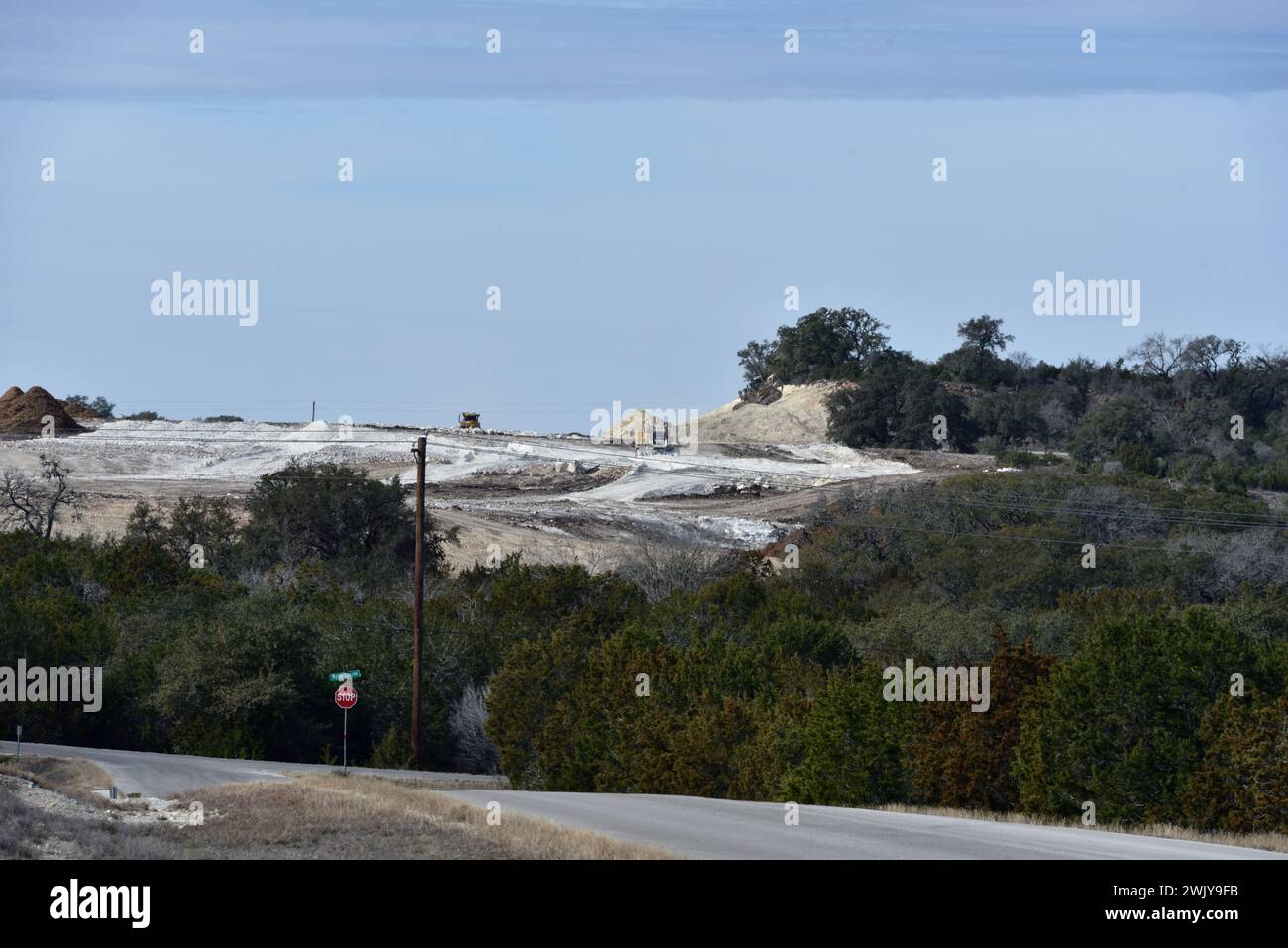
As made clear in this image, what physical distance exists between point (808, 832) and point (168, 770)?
18.0 meters

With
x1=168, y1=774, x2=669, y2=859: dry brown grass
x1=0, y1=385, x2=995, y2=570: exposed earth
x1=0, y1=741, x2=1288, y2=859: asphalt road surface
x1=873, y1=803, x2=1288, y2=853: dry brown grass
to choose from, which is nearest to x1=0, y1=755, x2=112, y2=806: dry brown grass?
x1=0, y1=741, x2=1288, y2=859: asphalt road surface

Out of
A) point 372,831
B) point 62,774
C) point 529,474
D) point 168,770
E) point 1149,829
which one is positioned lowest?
point 168,770

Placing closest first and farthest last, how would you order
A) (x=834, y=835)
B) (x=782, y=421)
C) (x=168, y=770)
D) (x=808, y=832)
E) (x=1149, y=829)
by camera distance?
(x=834, y=835)
(x=808, y=832)
(x=1149, y=829)
(x=168, y=770)
(x=782, y=421)

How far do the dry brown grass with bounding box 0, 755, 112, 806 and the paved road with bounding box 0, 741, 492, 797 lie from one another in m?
0.33

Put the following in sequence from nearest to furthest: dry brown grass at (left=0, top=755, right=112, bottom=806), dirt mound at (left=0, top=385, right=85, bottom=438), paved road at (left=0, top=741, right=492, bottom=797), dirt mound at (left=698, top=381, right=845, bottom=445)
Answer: dry brown grass at (left=0, top=755, right=112, bottom=806)
paved road at (left=0, top=741, right=492, bottom=797)
dirt mound at (left=0, top=385, right=85, bottom=438)
dirt mound at (left=698, top=381, right=845, bottom=445)

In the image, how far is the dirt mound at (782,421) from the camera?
118562mm

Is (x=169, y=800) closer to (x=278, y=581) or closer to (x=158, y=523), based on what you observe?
Result: (x=278, y=581)

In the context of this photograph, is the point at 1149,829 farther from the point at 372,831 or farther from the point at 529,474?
the point at 529,474

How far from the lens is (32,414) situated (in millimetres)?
107750

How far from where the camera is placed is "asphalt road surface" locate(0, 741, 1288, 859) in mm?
17078

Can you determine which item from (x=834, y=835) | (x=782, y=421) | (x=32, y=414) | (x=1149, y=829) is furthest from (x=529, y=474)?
(x=834, y=835)

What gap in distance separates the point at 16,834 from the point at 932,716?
61.5ft

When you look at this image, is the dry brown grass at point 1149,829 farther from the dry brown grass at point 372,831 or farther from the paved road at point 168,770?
the paved road at point 168,770

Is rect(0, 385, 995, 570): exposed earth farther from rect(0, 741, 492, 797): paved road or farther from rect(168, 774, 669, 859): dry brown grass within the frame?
rect(168, 774, 669, 859): dry brown grass
